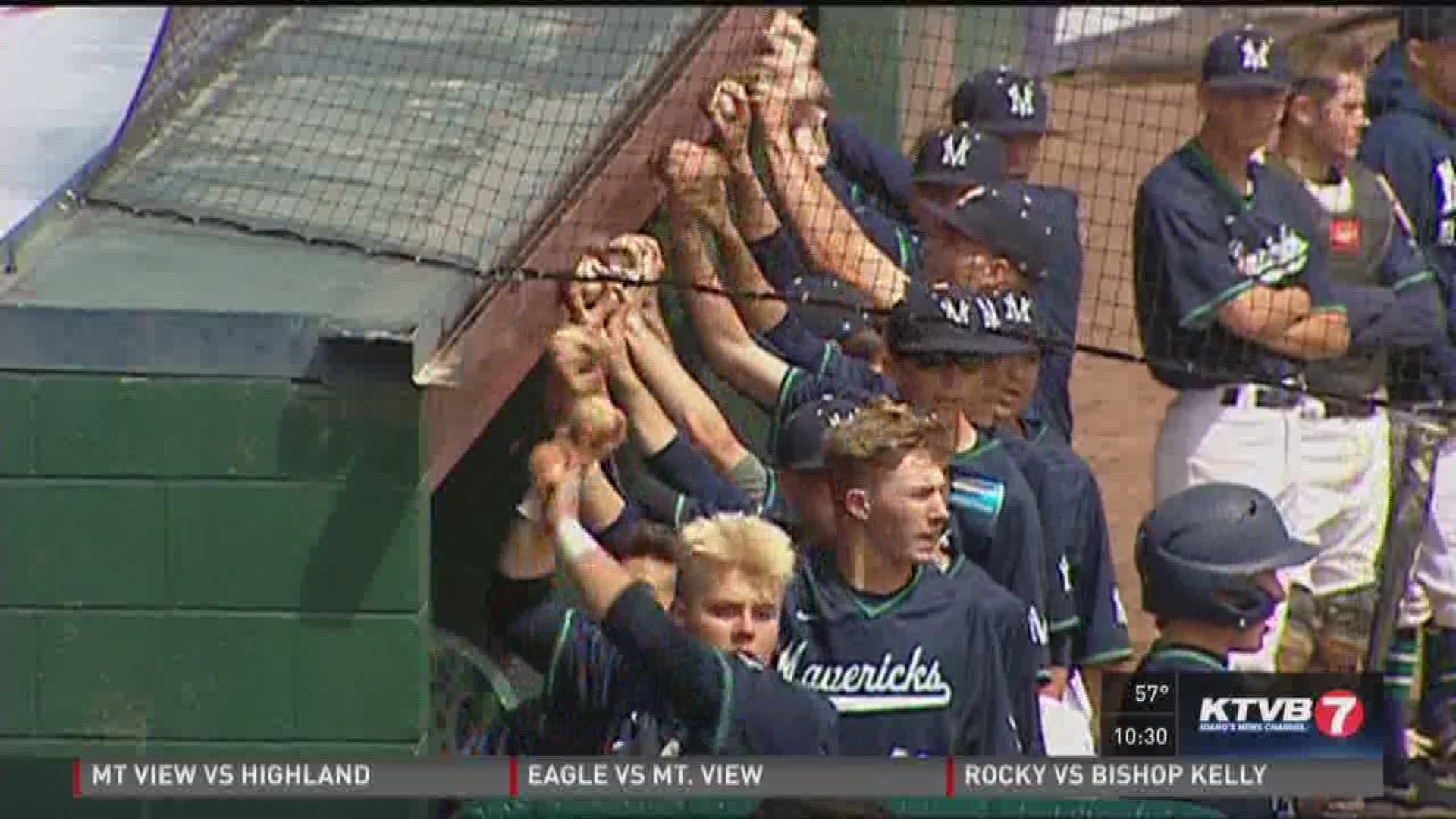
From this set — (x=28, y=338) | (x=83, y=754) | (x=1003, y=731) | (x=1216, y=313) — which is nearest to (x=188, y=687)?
(x=83, y=754)

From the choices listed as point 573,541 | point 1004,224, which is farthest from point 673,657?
point 1004,224

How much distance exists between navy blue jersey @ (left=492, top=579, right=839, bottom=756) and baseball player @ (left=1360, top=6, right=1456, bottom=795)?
212cm

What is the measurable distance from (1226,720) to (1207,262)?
1.29 m

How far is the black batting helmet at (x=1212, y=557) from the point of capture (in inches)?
251

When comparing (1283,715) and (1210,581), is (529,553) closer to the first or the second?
(1210,581)

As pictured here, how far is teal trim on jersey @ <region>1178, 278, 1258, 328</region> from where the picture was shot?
24.1ft

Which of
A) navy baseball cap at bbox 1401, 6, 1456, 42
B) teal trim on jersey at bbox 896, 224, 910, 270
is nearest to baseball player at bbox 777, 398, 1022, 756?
teal trim on jersey at bbox 896, 224, 910, 270

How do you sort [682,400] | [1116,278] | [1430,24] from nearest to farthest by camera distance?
[682,400] < [1430,24] < [1116,278]

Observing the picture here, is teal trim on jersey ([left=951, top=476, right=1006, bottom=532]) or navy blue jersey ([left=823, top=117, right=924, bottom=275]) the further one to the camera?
navy blue jersey ([left=823, top=117, right=924, bottom=275])

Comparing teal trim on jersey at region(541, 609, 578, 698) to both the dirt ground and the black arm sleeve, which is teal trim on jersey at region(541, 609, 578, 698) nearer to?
the black arm sleeve

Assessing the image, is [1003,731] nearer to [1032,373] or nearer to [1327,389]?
[1032,373]

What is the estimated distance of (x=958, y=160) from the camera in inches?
274

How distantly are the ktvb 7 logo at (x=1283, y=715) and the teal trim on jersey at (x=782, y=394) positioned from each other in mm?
894

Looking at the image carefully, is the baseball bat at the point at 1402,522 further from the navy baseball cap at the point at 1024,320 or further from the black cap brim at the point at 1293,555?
the navy baseball cap at the point at 1024,320
